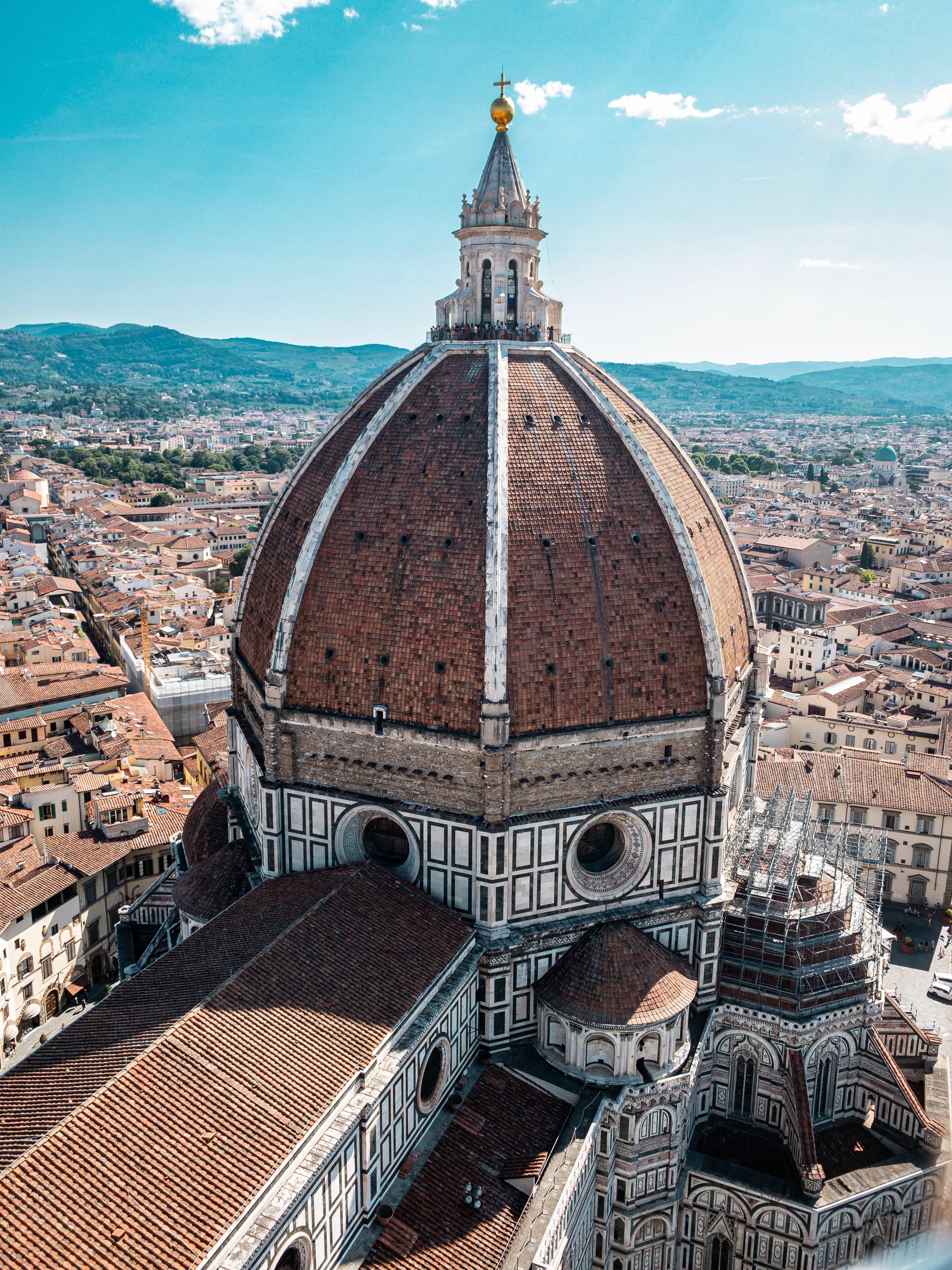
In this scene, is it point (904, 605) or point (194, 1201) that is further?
point (904, 605)

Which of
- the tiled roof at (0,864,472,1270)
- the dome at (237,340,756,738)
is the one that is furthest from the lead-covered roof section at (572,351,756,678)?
the tiled roof at (0,864,472,1270)

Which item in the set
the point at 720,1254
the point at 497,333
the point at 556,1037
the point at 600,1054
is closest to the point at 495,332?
the point at 497,333

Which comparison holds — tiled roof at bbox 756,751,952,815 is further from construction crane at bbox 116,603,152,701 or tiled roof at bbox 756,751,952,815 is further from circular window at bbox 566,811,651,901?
construction crane at bbox 116,603,152,701

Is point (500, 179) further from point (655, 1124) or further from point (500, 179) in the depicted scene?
point (655, 1124)

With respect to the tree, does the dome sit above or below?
above

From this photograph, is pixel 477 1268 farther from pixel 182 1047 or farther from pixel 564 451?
pixel 564 451

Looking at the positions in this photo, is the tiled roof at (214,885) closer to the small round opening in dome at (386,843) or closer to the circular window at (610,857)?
the small round opening in dome at (386,843)

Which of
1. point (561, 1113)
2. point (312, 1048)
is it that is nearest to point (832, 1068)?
point (561, 1113)
